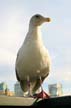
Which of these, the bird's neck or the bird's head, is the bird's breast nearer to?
the bird's neck

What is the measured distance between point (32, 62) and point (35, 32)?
749mm

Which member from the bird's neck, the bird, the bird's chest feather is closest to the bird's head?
the bird's neck

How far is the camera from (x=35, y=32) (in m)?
5.06

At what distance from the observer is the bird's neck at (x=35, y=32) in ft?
16.1

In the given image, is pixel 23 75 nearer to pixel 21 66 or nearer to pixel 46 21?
pixel 21 66

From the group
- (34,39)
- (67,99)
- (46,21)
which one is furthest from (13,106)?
(46,21)

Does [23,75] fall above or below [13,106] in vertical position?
below

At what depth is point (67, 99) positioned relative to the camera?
1.76m

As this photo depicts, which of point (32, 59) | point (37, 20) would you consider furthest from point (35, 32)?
point (32, 59)

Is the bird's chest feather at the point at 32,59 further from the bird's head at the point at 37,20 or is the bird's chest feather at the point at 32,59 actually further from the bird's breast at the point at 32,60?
the bird's head at the point at 37,20

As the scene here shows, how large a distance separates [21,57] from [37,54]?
32 cm

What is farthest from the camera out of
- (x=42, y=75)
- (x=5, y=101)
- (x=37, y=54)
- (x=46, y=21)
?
(x=46, y=21)

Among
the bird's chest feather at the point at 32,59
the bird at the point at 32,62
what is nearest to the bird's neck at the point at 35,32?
the bird at the point at 32,62

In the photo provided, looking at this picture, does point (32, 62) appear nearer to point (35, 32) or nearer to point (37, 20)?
point (35, 32)
